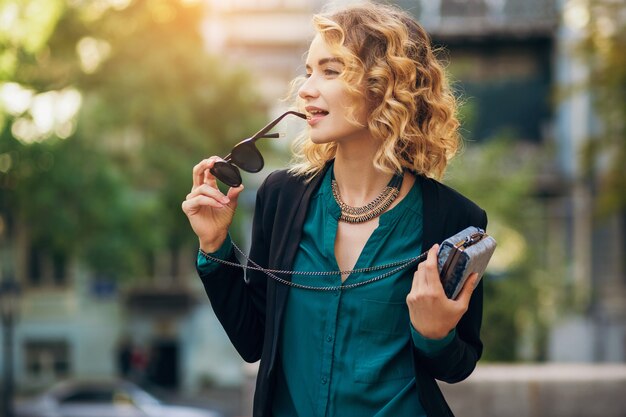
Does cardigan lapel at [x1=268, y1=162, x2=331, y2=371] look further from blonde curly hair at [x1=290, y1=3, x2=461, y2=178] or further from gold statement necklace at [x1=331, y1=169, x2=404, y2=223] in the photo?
blonde curly hair at [x1=290, y1=3, x2=461, y2=178]

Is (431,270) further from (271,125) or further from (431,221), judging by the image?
(271,125)

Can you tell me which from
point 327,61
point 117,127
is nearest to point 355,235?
point 327,61

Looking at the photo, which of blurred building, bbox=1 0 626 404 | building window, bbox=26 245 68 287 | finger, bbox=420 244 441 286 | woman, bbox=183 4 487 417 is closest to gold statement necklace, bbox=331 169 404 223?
woman, bbox=183 4 487 417

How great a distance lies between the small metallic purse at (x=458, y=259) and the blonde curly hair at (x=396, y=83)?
317 mm

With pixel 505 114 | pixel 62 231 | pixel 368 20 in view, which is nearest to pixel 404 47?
pixel 368 20

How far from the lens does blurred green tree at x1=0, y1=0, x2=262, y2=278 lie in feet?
69.9

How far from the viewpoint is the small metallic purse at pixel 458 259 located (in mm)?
2383

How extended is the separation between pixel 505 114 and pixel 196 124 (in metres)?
9.54

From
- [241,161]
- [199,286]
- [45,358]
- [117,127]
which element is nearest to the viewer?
[241,161]

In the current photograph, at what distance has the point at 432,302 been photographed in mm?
2406

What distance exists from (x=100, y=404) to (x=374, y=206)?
18.8 metres

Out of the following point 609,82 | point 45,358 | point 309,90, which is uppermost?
point 609,82

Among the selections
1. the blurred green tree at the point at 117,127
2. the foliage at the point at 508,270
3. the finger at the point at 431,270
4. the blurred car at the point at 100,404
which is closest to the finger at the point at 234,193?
the finger at the point at 431,270

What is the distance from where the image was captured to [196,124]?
88.6ft
